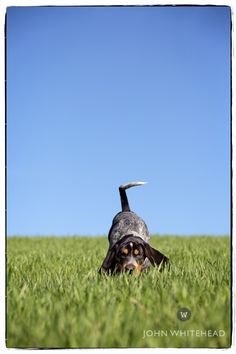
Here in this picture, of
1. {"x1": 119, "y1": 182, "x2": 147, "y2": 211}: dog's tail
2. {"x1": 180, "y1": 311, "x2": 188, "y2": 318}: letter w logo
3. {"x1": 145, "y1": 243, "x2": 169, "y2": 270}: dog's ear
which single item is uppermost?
{"x1": 119, "y1": 182, "x2": 147, "y2": 211}: dog's tail

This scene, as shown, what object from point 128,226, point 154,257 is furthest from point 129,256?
point 128,226

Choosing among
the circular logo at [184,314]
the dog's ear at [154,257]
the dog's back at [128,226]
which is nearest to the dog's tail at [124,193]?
the dog's back at [128,226]

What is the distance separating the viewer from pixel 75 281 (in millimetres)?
5812

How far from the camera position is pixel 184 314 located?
4.36 metres

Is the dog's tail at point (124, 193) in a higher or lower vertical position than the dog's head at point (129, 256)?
higher

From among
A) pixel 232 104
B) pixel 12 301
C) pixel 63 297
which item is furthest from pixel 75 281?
pixel 232 104

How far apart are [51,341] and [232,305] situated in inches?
62.9

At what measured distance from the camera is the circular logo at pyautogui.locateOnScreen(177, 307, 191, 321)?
14.2 ft

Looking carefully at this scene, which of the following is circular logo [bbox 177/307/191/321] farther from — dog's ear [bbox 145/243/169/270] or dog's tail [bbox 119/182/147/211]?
dog's ear [bbox 145/243/169/270]

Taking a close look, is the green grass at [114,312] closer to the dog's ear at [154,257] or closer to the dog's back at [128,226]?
the dog's ear at [154,257]

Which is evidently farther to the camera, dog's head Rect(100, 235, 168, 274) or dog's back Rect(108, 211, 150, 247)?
dog's back Rect(108, 211, 150, 247)

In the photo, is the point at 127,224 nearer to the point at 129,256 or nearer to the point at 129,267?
the point at 129,256

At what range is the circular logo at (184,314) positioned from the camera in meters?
4.32

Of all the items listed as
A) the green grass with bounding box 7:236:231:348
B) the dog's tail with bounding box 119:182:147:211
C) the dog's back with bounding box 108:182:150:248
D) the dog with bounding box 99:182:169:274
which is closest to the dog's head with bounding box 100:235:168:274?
the dog with bounding box 99:182:169:274
